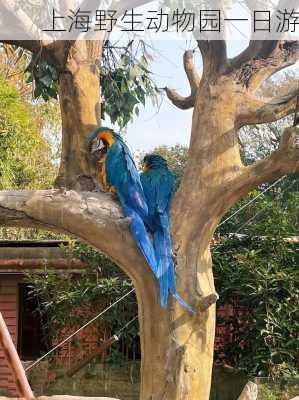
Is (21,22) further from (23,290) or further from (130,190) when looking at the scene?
(23,290)

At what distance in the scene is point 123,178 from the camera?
13.5 ft

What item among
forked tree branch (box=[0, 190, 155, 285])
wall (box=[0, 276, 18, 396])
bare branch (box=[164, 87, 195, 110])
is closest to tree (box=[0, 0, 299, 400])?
forked tree branch (box=[0, 190, 155, 285])

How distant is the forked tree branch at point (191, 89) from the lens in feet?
15.1

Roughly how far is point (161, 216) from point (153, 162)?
43 centimetres

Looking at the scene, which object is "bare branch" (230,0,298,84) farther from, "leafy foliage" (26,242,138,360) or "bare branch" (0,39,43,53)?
"leafy foliage" (26,242,138,360)

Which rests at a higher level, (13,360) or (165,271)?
(165,271)

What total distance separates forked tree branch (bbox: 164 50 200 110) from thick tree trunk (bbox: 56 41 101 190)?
1.63 feet

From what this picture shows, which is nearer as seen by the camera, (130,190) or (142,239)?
(142,239)

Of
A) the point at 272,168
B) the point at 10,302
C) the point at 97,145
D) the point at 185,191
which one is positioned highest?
the point at 97,145

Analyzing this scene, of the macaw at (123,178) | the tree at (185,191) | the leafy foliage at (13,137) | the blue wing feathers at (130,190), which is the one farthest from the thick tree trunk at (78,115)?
the leafy foliage at (13,137)

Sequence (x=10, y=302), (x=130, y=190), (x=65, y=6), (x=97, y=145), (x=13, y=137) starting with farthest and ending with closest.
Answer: (x=13, y=137)
(x=10, y=302)
(x=65, y=6)
(x=97, y=145)
(x=130, y=190)

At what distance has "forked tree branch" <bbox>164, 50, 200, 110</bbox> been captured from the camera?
4.60 m

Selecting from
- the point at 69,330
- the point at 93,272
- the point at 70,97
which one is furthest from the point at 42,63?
the point at 69,330

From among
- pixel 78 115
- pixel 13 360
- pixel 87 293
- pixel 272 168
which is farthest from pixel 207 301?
pixel 87 293
